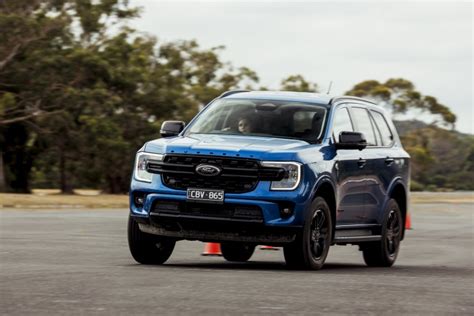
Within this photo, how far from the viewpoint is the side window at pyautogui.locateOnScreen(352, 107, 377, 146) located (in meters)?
15.1

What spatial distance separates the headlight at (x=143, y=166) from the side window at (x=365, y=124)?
10.1ft

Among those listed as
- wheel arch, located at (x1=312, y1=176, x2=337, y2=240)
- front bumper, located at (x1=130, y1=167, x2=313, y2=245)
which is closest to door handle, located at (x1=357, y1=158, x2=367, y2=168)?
wheel arch, located at (x1=312, y1=176, x2=337, y2=240)

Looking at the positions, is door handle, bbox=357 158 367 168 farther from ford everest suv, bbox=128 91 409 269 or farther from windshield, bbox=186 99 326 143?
windshield, bbox=186 99 326 143

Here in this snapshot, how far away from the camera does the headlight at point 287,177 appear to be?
495 inches

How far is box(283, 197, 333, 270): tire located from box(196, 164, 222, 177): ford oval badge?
1010 millimetres

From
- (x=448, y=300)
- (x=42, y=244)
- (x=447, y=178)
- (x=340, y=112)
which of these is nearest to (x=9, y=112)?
(x=42, y=244)

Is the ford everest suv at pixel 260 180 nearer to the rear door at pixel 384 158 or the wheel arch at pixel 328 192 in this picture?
the wheel arch at pixel 328 192

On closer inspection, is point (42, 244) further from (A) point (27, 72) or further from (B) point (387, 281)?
(A) point (27, 72)

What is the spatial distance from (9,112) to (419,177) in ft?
135

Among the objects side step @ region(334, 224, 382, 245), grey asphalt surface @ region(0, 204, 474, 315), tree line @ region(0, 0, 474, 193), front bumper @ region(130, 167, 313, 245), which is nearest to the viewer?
grey asphalt surface @ region(0, 204, 474, 315)

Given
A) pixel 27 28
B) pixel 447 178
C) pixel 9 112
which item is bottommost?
pixel 447 178

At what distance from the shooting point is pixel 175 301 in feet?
29.5

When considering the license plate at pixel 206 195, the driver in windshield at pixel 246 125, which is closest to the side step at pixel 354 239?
the driver in windshield at pixel 246 125

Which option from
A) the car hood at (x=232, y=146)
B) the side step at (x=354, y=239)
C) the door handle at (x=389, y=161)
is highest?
the car hood at (x=232, y=146)
